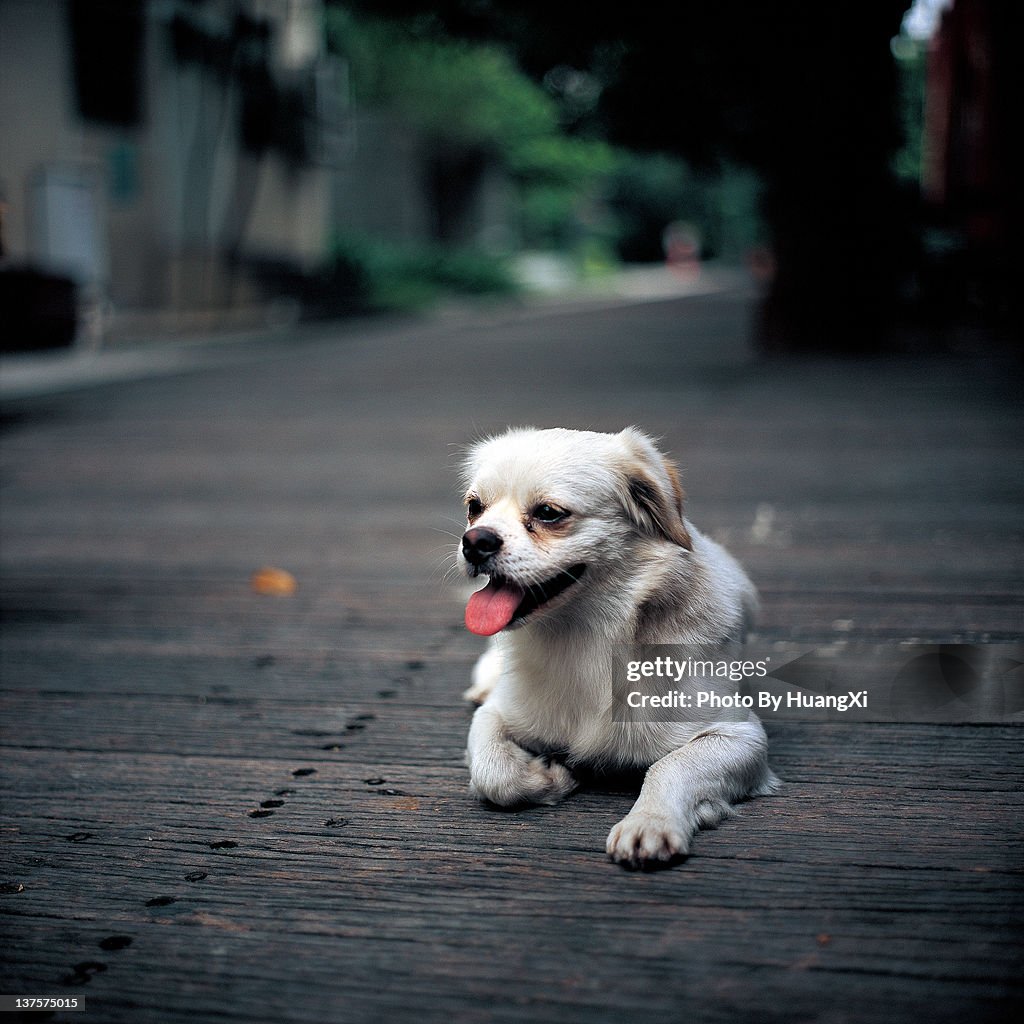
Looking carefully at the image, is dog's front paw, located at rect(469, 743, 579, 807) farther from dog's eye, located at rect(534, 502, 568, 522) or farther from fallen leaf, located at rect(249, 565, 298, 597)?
fallen leaf, located at rect(249, 565, 298, 597)

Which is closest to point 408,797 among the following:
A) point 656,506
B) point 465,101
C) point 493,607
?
point 493,607

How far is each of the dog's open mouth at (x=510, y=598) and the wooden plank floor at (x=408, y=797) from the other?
1.44ft

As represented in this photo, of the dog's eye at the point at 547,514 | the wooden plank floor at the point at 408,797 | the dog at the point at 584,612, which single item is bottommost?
the wooden plank floor at the point at 408,797

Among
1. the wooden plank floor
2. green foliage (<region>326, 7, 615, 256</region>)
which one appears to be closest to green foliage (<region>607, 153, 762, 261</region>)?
green foliage (<region>326, 7, 615, 256</region>)

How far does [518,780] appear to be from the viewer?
8.70ft

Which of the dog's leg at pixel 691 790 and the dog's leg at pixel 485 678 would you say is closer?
the dog's leg at pixel 691 790

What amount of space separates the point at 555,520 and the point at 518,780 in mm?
566

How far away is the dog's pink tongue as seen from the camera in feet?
8.41

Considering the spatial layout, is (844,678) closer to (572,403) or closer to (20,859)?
(20,859)

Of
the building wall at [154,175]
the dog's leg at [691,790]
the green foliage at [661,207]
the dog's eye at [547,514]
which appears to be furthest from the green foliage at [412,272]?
the green foliage at [661,207]

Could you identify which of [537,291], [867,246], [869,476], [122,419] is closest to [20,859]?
[869,476]

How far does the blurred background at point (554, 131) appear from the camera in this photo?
1390 cm

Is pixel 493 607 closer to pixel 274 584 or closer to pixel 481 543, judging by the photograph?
pixel 481 543

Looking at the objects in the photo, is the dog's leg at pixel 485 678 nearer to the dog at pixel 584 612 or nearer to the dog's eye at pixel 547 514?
the dog at pixel 584 612
